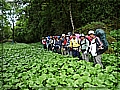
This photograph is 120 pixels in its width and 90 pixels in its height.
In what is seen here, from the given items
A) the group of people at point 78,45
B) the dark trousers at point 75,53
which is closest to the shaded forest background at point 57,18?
the group of people at point 78,45

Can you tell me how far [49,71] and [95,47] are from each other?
1.37ft

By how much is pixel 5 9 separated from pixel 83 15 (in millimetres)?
625

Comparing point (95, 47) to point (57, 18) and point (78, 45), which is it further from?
point (57, 18)

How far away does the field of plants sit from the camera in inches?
67.3

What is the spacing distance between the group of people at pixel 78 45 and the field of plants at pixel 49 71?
55 mm

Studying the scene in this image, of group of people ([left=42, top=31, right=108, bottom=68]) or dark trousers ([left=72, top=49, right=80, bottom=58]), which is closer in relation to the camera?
group of people ([left=42, top=31, right=108, bottom=68])

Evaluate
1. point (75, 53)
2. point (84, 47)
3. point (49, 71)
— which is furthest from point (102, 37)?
point (49, 71)

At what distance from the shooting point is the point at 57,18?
2.04 meters

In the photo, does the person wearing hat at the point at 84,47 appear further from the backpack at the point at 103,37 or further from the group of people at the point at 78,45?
the backpack at the point at 103,37

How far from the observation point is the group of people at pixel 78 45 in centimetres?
200

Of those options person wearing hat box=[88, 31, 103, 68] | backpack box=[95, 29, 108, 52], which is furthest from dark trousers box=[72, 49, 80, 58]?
backpack box=[95, 29, 108, 52]

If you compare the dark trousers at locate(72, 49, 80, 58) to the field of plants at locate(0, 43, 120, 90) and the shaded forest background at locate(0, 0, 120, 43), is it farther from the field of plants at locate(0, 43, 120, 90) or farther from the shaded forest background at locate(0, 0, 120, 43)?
the shaded forest background at locate(0, 0, 120, 43)

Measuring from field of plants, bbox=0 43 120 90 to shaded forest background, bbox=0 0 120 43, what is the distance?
108 millimetres

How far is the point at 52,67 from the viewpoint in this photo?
1.94 m
